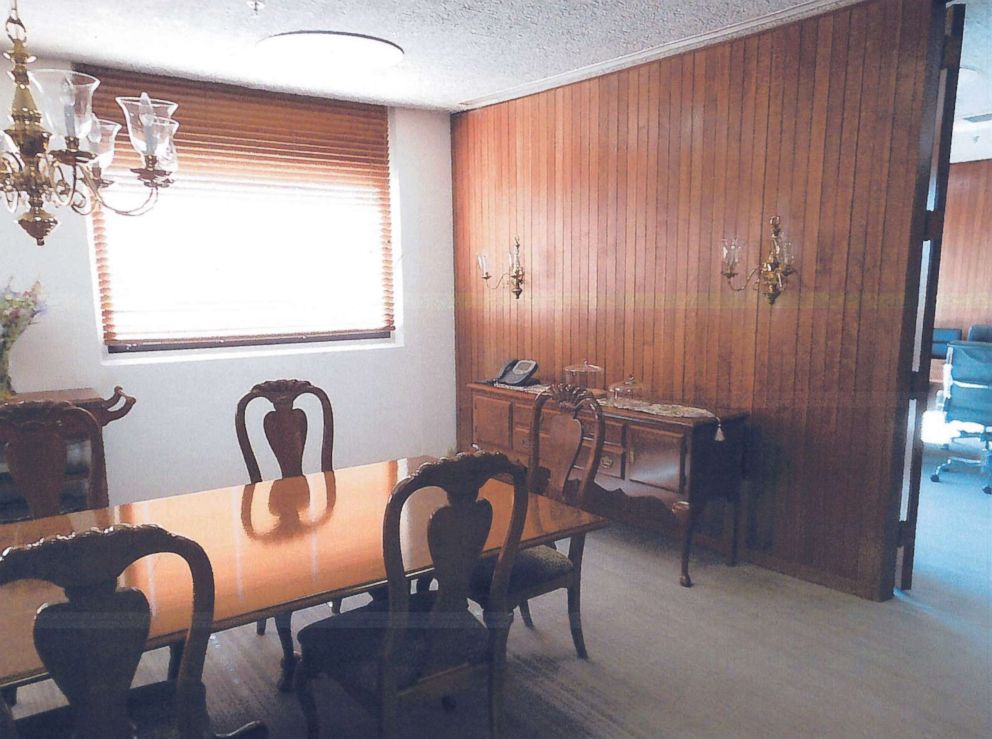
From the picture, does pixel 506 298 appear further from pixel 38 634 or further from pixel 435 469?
pixel 38 634

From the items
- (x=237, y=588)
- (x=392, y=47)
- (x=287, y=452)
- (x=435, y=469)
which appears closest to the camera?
(x=435, y=469)

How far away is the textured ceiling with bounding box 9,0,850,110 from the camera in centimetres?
281

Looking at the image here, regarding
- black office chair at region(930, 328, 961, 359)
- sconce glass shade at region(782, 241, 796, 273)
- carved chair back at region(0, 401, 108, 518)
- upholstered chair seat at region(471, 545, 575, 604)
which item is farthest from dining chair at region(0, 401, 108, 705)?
black office chair at region(930, 328, 961, 359)

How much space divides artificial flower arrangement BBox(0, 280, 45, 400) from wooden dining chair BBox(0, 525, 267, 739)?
8.31 ft

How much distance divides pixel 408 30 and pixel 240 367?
7.24 feet

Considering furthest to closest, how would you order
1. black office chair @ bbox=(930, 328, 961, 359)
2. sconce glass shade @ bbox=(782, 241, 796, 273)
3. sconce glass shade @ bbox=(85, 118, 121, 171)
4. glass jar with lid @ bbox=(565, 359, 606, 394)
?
black office chair @ bbox=(930, 328, 961, 359)
glass jar with lid @ bbox=(565, 359, 606, 394)
sconce glass shade @ bbox=(782, 241, 796, 273)
sconce glass shade @ bbox=(85, 118, 121, 171)

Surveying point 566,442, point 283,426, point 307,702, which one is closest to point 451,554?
point 307,702

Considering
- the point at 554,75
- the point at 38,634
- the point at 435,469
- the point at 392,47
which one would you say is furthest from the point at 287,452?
the point at 554,75

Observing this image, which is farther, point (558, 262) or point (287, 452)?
point (558, 262)

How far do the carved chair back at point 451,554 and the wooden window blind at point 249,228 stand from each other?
2995 mm

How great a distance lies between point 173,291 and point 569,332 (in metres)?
2.36

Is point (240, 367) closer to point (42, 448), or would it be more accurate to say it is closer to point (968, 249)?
point (42, 448)

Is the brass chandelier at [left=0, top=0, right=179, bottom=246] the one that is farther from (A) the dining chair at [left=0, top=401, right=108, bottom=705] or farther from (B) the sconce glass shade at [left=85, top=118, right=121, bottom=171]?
(A) the dining chair at [left=0, top=401, right=108, bottom=705]

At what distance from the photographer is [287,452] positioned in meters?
2.78
